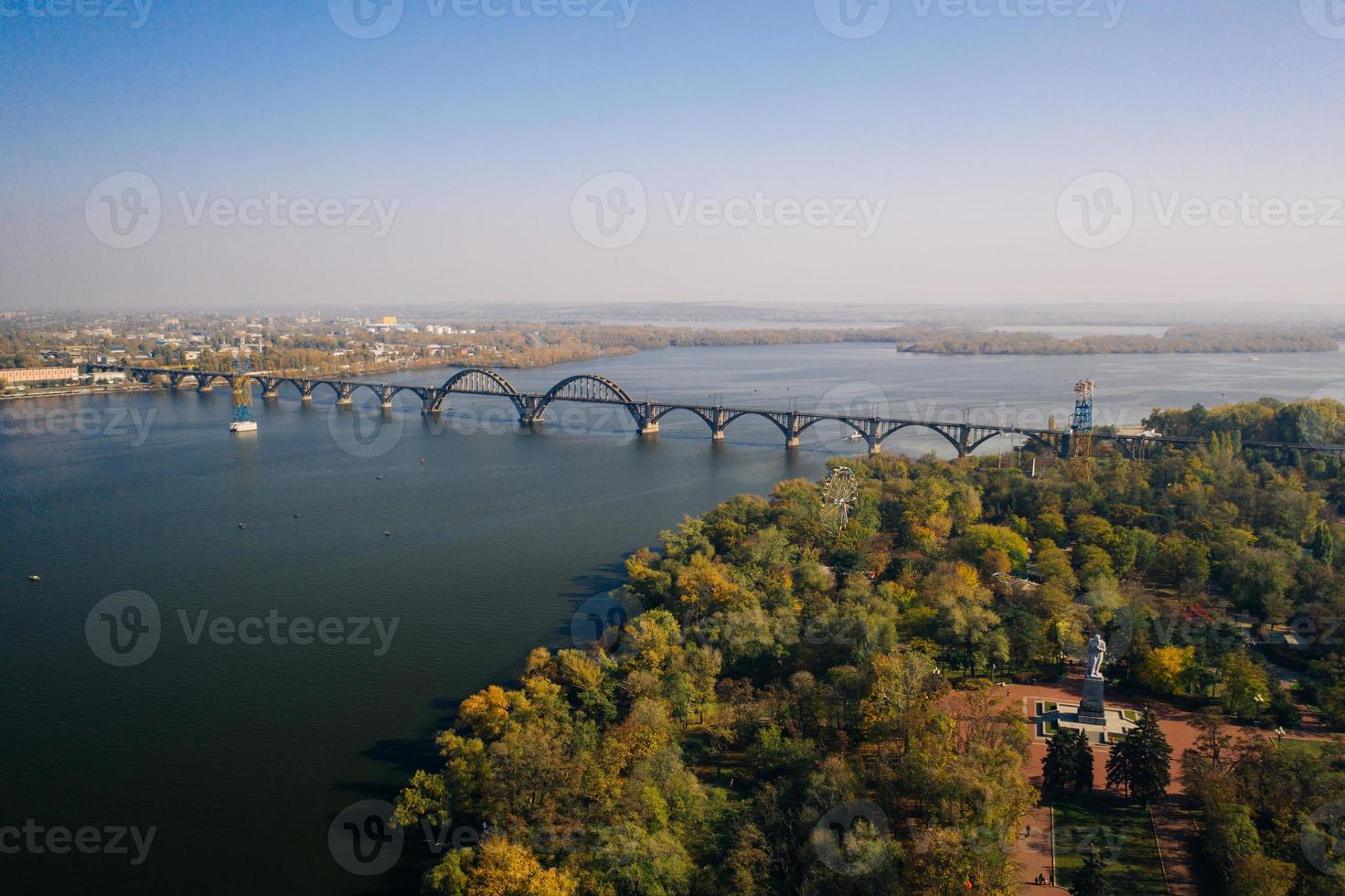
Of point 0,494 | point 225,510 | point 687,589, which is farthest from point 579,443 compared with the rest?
point 687,589

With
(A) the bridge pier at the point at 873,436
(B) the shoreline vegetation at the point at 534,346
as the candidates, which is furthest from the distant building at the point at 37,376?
(A) the bridge pier at the point at 873,436

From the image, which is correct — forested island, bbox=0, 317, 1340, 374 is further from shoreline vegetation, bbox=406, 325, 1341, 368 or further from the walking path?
the walking path

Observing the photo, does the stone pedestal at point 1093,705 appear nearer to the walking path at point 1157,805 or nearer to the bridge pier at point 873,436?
the walking path at point 1157,805

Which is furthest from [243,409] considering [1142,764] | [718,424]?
[1142,764]

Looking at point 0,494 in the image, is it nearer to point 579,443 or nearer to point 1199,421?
point 579,443

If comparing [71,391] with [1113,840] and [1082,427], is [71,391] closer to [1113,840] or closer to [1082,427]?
[1082,427]

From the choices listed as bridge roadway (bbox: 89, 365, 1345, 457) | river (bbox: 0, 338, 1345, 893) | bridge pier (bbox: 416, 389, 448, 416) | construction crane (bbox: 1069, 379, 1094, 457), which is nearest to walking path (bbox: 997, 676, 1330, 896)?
river (bbox: 0, 338, 1345, 893)
